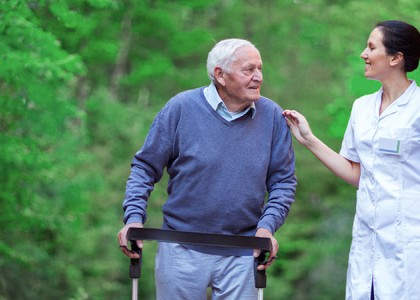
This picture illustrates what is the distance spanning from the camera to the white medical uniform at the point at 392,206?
4.20 metres

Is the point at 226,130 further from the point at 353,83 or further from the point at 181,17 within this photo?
the point at 181,17

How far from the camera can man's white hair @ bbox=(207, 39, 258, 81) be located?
4.40 metres

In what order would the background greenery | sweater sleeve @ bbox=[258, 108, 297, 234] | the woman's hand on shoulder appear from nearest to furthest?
sweater sleeve @ bbox=[258, 108, 297, 234], the woman's hand on shoulder, the background greenery

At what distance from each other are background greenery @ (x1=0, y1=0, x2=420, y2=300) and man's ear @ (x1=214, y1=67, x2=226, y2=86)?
12.5ft

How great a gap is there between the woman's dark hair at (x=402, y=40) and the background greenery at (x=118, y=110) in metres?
4.13

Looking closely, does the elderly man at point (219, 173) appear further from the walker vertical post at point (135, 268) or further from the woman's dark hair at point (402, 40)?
the woman's dark hair at point (402, 40)

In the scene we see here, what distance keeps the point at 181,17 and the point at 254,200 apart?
17632 millimetres

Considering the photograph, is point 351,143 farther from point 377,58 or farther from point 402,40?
point 402,40

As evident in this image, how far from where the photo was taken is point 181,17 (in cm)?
2169

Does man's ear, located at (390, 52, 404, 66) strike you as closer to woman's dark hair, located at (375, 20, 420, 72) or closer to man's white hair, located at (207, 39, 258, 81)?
woman's dark hair, located at (375, 20, 420, 72)

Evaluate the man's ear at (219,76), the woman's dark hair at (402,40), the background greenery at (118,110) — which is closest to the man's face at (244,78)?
the man's ear at (219,76)

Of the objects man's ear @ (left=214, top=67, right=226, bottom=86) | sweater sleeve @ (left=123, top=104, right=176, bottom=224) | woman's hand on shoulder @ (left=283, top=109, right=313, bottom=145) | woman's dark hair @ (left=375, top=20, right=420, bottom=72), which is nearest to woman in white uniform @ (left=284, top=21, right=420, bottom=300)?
woman's dark hair @ (left=375, top=20, right=420, bottom=72)

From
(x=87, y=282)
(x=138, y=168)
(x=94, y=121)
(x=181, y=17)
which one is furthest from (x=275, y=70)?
(x=138, y=168)

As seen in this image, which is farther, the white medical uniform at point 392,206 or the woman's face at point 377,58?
the woman's face at point 377,58
